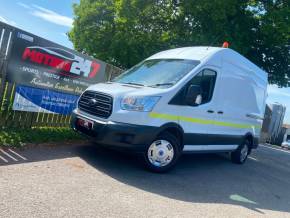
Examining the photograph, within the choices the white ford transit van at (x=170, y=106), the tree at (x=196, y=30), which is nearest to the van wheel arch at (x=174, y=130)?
the white ford transit van at (x=170, y=106)

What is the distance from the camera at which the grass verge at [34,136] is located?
7.23 m

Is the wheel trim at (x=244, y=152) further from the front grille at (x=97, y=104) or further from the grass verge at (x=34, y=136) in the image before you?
the front grille at (x=97, y=104)

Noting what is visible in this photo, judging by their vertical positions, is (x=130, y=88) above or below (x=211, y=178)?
above

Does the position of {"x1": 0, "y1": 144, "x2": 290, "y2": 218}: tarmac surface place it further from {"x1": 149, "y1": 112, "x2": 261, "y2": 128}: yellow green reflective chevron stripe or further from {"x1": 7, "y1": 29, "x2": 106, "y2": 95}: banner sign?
{"x1": 7, "y1": 29, "x2": 106, "y2": 95}: banner sign

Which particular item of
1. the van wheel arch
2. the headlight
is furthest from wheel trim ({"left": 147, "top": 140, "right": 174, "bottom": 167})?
the headlight

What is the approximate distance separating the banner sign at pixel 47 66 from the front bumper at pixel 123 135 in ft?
7.72

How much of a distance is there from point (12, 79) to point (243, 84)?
5.78 m

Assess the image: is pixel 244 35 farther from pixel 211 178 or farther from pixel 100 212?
pixel 100 212

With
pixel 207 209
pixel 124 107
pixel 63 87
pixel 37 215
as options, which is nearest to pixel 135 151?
pixel 124 107

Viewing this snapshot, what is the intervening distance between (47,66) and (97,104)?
7.36 feet

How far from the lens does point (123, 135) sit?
21.7 ft

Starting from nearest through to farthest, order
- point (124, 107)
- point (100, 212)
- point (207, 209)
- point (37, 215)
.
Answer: point (37, 215) < point (100, 212) < point (207, 209) < point (124, 107)

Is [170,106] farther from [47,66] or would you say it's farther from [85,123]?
[47,66]

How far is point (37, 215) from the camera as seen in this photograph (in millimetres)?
4199
